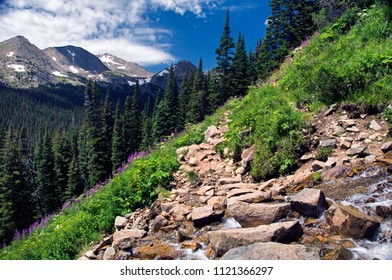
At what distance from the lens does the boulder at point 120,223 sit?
6305mm

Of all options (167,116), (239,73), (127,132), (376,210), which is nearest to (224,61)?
(239,73)

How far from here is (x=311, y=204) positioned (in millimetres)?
4727

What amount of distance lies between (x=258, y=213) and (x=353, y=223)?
1492 mm

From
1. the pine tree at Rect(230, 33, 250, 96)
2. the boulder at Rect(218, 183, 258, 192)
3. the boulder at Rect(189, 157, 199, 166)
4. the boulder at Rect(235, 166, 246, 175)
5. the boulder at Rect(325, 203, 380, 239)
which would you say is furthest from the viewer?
the pine tree at Rect(230, 33, 250, 96)

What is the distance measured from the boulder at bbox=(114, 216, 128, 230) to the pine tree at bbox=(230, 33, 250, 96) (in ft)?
119

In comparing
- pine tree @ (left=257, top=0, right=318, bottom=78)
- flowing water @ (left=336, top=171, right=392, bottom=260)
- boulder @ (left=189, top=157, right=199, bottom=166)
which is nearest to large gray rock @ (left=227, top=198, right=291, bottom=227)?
flowing water @ (left=336, top=171, right=392, bottom=260)

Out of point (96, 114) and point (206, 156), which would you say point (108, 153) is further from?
point (206, 156)

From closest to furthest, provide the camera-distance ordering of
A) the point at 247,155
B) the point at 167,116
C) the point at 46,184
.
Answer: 1. the point at 247,155
2. the point at 46,184
3. the point at 167,116

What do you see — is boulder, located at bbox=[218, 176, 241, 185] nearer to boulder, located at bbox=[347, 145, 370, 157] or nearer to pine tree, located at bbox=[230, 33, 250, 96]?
boulder, located at bbox=[347, 145, 370, 157]

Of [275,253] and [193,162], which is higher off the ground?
[193,162]

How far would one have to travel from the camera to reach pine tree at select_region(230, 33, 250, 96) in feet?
137

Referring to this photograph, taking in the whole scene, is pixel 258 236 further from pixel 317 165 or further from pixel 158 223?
pixel 317 165

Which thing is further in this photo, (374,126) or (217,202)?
(374,126)

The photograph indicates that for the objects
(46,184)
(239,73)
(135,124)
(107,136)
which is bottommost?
(46,184)
